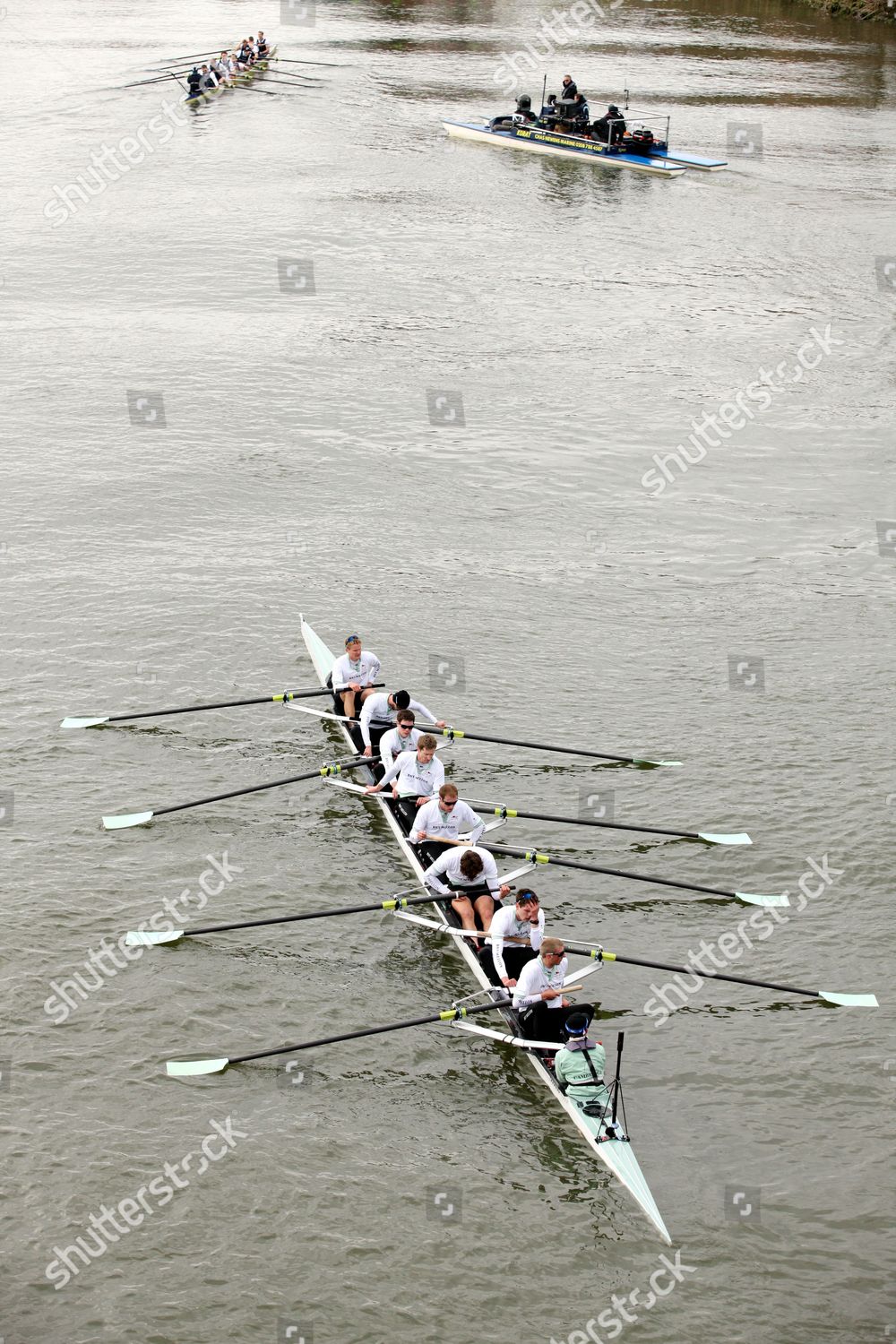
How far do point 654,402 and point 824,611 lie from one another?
9.14 meters

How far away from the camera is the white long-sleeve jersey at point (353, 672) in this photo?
19109 millimetres

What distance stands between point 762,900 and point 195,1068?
6.81 meters

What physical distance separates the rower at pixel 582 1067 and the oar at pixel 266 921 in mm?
2773

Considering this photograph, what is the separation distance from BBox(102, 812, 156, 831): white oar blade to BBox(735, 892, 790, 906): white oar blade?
24.6 feet

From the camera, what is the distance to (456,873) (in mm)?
15367

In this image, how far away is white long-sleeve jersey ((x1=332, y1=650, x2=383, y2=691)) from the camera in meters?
19.1

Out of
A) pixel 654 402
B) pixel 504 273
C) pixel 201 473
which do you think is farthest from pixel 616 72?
pixel 201 473

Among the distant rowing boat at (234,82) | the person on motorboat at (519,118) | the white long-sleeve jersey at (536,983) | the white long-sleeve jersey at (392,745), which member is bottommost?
the white long-sleeve jersey at (536,983)

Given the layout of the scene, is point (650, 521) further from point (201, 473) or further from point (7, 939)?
point (7, 939)

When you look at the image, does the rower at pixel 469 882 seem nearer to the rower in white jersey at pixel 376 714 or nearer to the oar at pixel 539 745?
the oar at pixel 539 745

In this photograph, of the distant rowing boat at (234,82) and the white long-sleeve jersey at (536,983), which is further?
the distant rowing boat at (234,82)

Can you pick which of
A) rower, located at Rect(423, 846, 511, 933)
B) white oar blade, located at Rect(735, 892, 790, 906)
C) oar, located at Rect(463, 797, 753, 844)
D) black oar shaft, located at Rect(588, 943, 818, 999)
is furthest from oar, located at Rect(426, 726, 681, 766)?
black oar shaft, located at Rect(588, 943, 818, 999)

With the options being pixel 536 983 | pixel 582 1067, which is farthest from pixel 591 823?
pixel 582 1067

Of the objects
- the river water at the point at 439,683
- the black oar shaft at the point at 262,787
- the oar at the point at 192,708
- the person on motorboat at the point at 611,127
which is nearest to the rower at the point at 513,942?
the river water at the point at 439,683
